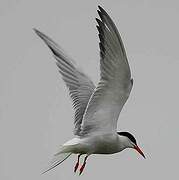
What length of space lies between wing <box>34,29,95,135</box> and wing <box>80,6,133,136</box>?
833mm

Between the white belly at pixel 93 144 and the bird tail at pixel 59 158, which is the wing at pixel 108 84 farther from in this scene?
the bird tail at pixel 59 158

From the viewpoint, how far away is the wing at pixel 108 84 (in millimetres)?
8875

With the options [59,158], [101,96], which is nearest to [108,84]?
[101,96]

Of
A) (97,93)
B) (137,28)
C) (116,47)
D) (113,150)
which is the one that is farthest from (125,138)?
(137,28)

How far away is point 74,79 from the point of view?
1134 cm

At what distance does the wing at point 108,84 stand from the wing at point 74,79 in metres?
0.83

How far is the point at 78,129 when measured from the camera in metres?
10.3

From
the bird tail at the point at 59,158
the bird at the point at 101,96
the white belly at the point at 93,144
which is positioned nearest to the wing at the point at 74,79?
the bird at the point at 101,96

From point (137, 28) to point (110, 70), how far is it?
181 m

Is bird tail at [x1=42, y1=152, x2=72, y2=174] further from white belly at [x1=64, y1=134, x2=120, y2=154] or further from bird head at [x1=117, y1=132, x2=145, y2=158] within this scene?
bird head at [x1=117, y1=132, x2=145, y2=158]

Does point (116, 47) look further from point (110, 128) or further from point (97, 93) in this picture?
point (110, 128)

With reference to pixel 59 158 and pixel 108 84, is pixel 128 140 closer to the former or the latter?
pixel 59 158

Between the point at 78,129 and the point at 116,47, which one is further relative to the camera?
the point at 78,129

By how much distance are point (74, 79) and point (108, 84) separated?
208 centimetres
